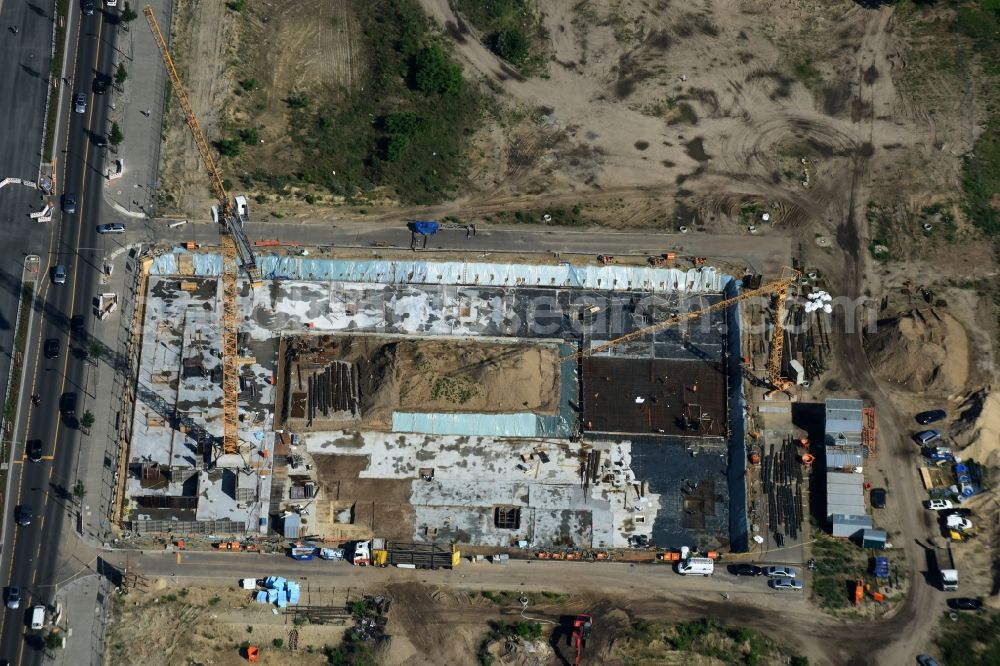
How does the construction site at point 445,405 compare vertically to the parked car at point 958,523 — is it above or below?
Result: above

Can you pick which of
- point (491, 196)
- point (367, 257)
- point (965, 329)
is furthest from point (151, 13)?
point (965, 329)

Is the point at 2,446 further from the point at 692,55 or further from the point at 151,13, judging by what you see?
the point at 692,55

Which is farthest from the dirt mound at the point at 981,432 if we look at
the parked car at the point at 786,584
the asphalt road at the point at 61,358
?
the asphalt road at the point at 61,358

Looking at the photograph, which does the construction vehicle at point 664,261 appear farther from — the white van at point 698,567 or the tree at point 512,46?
the white van at point 698,567

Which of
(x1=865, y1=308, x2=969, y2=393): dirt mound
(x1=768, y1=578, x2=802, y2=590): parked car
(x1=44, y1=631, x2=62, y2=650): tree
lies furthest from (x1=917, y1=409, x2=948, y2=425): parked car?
(x1=44, y1=631, x2=62, y2=650): tree

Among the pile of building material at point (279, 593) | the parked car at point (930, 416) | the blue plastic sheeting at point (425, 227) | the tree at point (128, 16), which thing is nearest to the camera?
the pile of building material at point (279, 593)

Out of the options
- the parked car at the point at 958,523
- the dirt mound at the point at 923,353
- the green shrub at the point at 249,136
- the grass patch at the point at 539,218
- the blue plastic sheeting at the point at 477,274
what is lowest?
the parked car at the point at 958,523

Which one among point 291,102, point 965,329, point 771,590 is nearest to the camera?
point 771,590

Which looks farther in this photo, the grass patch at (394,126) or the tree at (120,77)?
the tree at (120,77)
